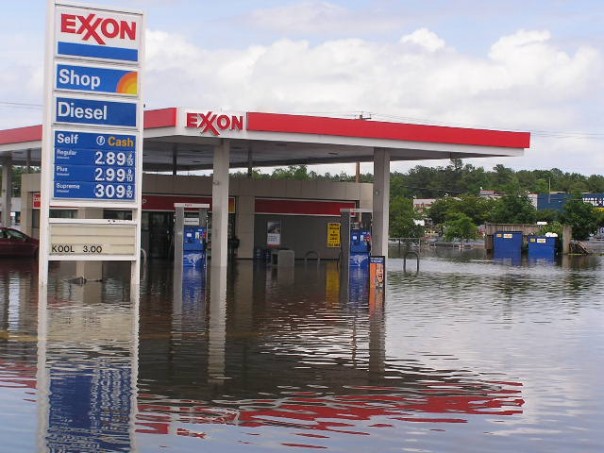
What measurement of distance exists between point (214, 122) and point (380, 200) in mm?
8698

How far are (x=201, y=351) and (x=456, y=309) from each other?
27.7 feet

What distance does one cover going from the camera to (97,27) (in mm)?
24188

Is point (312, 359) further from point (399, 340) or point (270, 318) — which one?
point (270, 318)

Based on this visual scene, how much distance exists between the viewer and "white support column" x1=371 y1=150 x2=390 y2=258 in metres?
39.1

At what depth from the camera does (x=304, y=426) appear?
871 centimetres

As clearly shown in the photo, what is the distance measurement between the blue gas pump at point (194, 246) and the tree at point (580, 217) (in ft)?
140

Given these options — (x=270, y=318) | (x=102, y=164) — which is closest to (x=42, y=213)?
(x=102, y=164)

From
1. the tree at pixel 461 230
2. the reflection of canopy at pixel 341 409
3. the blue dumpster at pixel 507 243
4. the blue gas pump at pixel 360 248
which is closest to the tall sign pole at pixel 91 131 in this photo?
the blue gas pump at pixel 360 248

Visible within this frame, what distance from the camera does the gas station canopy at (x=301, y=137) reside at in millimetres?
33594

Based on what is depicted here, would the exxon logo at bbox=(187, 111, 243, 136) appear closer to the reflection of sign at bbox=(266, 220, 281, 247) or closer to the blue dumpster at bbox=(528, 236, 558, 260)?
the reflection of sign at bbox=(266, 220, 281, 247)

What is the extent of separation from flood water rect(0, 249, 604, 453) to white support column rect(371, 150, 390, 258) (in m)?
16.4

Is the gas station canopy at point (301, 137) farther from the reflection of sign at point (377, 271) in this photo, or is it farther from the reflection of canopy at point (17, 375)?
the reflection of canopy at point (17, 375)

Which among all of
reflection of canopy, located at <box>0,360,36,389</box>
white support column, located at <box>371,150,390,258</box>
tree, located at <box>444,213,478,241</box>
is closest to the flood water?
reflection of canopy, located at <box>0,360,36,389</box>

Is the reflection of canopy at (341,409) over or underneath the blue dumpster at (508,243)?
underneath
